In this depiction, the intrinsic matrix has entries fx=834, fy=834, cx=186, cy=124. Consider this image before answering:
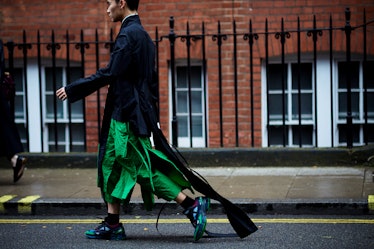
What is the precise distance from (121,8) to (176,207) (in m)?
2.17

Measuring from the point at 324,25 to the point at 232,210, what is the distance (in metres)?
5.54

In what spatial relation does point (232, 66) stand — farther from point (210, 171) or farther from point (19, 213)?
point (19, 213)

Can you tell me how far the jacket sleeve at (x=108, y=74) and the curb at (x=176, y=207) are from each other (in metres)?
1.49

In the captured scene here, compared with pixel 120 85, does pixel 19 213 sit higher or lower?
lower

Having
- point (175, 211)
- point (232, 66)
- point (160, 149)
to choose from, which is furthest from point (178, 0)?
point (160, 149)

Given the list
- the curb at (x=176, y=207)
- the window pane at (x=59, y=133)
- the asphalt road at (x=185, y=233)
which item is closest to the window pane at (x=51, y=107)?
the window pane at (x=59, y=133)

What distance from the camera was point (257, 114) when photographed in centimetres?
1173

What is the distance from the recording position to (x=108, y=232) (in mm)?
6715

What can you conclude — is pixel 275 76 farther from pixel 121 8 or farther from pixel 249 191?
pixel 121 8

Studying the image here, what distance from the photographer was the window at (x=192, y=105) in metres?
12.1

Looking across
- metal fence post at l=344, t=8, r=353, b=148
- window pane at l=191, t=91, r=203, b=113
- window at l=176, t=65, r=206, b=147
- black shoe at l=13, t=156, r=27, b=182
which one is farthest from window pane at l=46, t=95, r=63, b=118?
metal fence post at l=344, t=8, r=353, b=148

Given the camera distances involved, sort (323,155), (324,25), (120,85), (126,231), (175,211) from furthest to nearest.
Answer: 1. (324,25)
2. (323,155)
3. (175,211)
4. (126,231)
5. (120,85)

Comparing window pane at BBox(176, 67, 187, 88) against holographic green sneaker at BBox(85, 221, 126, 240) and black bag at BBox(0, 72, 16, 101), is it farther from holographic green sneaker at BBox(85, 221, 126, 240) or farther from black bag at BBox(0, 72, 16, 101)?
holographic green sneaker at BBox(85, 221, 126, 240)

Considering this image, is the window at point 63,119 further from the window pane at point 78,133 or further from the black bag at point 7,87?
the black bag at point 7,87
